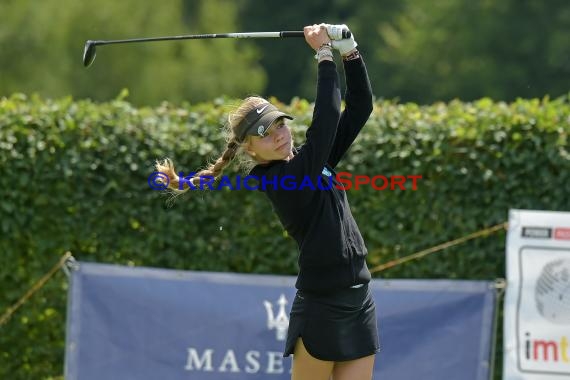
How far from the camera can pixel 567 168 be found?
6602 mm

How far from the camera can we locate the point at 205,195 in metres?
6.88

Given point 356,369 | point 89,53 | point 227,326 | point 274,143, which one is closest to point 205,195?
point 227,326

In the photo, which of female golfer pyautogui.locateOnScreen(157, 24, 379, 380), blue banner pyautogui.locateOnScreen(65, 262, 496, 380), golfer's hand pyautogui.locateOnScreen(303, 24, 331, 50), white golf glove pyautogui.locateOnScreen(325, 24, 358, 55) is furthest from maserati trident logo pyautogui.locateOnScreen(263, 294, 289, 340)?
golfer's hand pyautogui.locateOnScreen(303, 24, 331, 50)

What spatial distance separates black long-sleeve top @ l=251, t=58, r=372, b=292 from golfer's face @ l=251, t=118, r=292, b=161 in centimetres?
4

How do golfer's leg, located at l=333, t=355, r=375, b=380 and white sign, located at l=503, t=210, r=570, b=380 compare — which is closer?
golfer's leg, located at l=333, t=355, r=375, b=380

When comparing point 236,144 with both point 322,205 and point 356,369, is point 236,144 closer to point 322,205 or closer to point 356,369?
point 322,205

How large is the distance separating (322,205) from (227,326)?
208 cm

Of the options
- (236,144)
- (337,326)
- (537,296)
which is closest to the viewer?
(337,326)

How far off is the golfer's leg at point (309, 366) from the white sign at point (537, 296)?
1.87 metres

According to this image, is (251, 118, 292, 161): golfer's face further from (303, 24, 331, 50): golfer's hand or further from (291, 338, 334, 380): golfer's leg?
(291, 338, 334, 380): golfer's leg

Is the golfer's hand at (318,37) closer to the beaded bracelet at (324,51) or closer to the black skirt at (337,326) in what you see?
the beaded bracelet at (324,51)

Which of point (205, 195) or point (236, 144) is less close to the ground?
point (205, 195)

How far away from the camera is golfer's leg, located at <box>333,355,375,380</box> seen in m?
4.71

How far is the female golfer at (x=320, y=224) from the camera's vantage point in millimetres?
4500
